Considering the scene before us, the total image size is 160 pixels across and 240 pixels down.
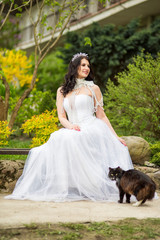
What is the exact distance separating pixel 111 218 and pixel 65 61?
40.7 feet

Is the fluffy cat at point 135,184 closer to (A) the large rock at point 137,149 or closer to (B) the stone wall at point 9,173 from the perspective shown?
(B) the stone wall at point 9,173

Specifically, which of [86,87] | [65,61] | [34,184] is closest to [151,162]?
[86,87]

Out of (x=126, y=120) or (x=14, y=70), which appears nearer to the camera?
(x=126, y=120)

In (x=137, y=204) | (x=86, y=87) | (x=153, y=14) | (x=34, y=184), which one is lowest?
(x=137, y=204)

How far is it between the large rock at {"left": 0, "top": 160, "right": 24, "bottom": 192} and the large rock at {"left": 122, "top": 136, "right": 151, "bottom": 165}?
7.05ft

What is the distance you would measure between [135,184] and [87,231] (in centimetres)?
122

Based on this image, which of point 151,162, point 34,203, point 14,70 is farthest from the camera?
point 14,70

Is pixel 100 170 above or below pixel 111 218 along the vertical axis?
above

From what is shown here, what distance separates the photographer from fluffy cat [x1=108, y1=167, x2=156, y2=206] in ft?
12.2

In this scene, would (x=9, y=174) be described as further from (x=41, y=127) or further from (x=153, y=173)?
(x=153, y=173)

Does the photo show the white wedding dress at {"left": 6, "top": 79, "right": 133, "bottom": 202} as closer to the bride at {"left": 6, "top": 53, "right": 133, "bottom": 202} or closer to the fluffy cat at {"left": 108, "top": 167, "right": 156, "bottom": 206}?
the bride at {"left": 6, "top": 53, "right": 133, "bottom": 202}

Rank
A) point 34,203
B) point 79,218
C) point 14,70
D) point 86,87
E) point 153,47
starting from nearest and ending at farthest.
Result: point 79,218 < point 34,203 < point 86,87 < point 153,47 < point 14,70

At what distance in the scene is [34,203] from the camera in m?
3.64

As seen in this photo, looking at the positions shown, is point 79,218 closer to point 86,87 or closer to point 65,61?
point 86,87
